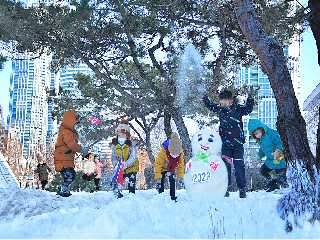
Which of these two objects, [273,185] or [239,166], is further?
[273,185]

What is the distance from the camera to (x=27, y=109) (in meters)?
68.8

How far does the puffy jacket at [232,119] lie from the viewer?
763 cm

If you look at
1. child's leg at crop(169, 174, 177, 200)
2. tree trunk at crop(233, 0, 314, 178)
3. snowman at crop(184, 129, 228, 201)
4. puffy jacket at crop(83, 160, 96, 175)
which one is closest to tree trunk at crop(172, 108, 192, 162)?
puffy jacket at crop(83, 160, 96, 175)

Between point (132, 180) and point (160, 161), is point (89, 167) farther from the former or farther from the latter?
point (160, 161)

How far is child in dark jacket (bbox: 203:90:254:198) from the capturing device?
755 cm

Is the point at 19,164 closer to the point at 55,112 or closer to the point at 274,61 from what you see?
the point at 55,112

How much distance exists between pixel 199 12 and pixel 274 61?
8.02 meters

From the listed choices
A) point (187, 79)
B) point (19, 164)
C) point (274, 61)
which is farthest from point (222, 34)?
point (19, 164)

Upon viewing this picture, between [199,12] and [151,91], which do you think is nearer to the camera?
[199,12]

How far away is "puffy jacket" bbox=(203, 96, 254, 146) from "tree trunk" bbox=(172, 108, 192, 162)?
23.7ft

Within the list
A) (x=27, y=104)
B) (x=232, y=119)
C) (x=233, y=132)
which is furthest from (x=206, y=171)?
(x=27, y=104)

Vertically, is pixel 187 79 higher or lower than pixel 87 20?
lower

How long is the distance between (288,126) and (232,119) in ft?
6.10

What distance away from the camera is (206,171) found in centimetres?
651
